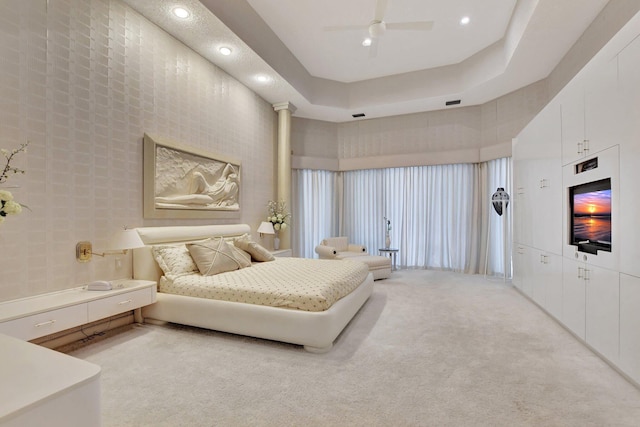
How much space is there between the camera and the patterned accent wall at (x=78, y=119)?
242cm

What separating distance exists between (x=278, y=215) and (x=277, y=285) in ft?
9.43

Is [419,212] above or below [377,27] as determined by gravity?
below

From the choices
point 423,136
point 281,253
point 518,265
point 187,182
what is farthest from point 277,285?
point 423,136

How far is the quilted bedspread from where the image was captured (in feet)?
8.89

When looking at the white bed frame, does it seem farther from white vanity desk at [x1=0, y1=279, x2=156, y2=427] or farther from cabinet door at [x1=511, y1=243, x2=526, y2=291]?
cabinet door at [x1=511, y1=243, x2=526, y2=291]

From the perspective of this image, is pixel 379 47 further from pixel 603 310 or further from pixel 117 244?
pixel 117 244

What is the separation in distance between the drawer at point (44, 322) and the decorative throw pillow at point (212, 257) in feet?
3.80

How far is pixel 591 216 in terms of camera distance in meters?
2.66

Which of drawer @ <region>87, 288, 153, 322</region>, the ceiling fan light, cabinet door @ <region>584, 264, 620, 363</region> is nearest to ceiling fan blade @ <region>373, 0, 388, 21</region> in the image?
the ceiling fan light

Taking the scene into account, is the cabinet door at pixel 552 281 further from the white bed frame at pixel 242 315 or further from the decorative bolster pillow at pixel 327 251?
the decorative bolster pillow at pixel 327 251

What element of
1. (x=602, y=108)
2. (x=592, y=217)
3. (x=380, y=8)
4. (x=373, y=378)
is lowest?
(x=373, y=378)

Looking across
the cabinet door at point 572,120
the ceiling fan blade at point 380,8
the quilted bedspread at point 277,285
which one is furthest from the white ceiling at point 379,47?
the quilted bedspread at point 277,285

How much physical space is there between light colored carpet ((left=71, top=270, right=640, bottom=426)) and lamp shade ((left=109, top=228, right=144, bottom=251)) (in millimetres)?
871

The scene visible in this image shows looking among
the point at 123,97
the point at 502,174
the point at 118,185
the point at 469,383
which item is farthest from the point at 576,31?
the point at 118,185
